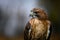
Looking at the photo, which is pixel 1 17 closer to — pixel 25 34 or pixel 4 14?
pixel 4 14

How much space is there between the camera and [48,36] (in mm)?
1071

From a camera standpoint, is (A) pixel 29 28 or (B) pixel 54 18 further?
(B) pixel 54 18

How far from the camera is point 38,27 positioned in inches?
41.3

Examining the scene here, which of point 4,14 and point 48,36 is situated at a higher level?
point 4,14

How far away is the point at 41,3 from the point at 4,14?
10.8 inches

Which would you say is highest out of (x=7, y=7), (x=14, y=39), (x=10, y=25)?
(x=7, y=7)

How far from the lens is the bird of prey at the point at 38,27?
3.44ft

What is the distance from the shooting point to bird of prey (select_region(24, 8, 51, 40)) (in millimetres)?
1048

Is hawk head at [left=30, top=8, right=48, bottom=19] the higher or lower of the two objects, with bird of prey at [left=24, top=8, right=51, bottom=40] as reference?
higher

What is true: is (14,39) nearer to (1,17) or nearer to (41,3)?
(1,17)

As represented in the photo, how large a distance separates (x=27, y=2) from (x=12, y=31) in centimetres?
23

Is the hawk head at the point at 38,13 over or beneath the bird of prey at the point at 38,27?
over

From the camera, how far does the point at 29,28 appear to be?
1.05m

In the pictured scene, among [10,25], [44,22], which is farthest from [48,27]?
[10,25]
